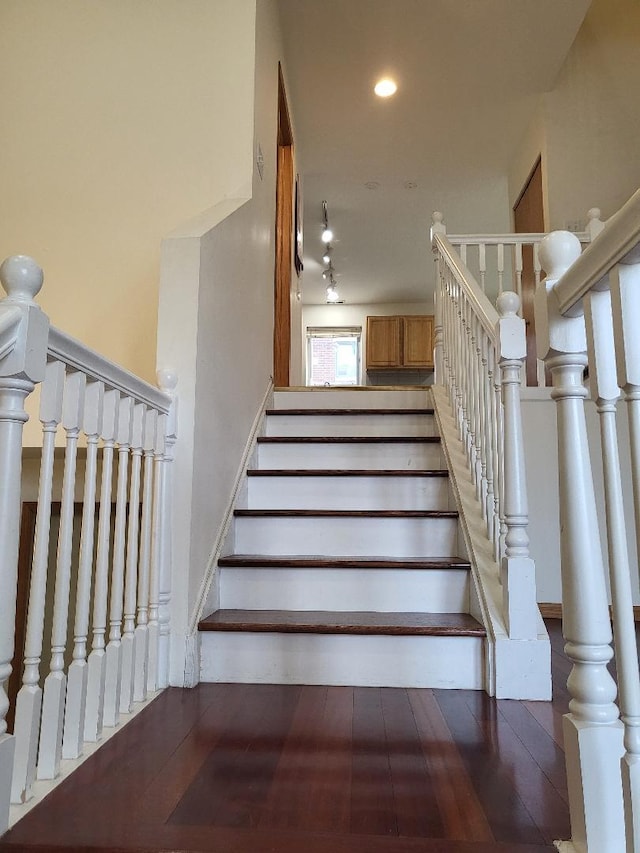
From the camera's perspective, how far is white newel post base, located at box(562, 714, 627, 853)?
2.72 feet

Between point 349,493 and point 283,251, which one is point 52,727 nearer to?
point 349,493

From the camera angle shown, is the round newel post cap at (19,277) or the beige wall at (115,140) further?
the beige wall at (115,140)

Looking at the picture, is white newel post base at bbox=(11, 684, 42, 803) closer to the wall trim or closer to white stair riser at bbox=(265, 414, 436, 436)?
the wall trim

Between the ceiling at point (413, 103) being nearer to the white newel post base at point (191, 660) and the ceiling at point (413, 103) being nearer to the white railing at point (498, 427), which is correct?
the white railing at point (498, 427)

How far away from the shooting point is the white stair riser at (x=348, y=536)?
7.00ft

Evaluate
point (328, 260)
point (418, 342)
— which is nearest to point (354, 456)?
point (328, 260)

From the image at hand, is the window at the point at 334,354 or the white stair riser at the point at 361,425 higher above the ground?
the window at the point at 334,354

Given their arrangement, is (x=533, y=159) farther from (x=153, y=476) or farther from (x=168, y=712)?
(x=168, y=712)

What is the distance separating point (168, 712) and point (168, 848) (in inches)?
23.5

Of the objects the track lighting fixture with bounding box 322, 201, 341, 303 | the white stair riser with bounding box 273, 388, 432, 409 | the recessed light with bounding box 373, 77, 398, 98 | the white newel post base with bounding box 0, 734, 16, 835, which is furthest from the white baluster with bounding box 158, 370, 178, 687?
the track lighting fixture with bounding box 322, 201, 341, 303

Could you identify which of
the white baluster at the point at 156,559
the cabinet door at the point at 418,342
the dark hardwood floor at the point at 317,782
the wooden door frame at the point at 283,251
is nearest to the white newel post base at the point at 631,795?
the dark hardwood floor at the point at 317,782

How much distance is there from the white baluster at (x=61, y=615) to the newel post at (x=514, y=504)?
3.66ft

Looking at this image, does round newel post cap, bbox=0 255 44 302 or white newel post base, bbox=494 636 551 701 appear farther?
white newel post base, bbox=494 636 551 701

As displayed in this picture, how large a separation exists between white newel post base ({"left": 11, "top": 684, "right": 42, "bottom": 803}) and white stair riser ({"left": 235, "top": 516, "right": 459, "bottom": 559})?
1151mm
